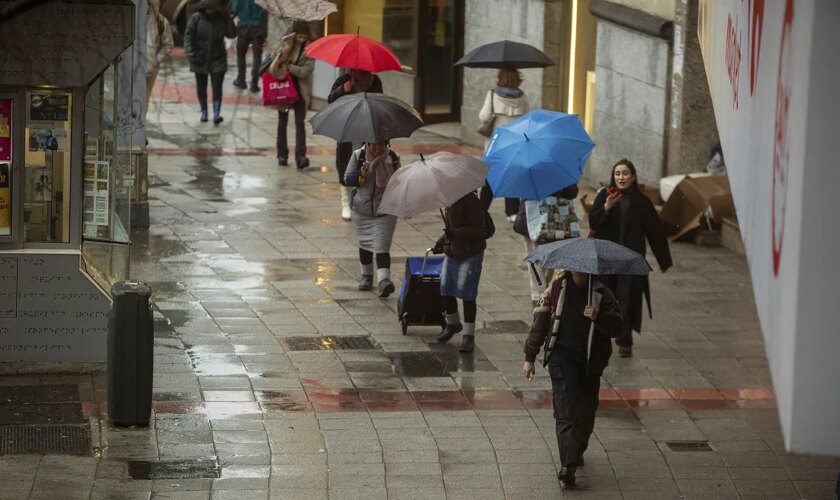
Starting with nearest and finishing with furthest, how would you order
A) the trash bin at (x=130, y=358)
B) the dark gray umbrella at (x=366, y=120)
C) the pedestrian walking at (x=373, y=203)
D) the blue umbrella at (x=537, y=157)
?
the trash bin at (x=130, y=358)
the blue umbrella at (x=537, y=157)
the dark gray umbrella at (x=366, y=120)
the pedestrian walking at (x=373, y=203)

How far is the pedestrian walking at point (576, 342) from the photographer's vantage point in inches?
324

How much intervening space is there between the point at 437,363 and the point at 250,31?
19.3 metres

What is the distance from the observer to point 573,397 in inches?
326

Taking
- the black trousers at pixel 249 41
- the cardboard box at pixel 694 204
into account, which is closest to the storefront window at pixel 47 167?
the cardboard box at pixel 694 204

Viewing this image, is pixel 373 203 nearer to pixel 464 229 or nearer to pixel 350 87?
pixel 464 229

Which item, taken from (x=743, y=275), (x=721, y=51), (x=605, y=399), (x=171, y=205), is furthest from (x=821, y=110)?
(x=171, y=205)

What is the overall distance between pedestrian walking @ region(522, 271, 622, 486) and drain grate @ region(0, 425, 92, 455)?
8.92 feet

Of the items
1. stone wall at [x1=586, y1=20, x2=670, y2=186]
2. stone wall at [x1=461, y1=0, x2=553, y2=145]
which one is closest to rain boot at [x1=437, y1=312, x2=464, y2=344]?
A: stone wall at [x1=586, y1=20, x2=670, y2=186]

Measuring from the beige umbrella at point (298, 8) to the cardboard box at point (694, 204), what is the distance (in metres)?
5.17

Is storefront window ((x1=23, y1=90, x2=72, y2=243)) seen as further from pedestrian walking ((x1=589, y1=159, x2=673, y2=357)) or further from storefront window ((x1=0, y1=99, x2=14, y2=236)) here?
pedestrian walking ((x1=589, y1=159, x2=673, y2=357))

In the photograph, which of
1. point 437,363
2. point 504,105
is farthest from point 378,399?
point 504,105

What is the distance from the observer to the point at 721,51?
7.11 m

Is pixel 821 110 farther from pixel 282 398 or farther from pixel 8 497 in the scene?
pixel 282 398

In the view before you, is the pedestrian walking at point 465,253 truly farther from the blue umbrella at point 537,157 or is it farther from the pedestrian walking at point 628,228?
the pedestrian walking at point 628,228
